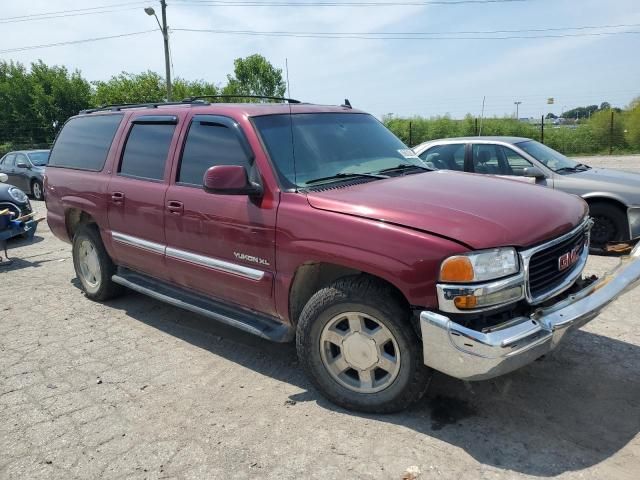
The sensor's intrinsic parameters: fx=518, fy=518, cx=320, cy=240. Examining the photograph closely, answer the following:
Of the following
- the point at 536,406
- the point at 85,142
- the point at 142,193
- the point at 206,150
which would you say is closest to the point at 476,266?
the point at 536,406

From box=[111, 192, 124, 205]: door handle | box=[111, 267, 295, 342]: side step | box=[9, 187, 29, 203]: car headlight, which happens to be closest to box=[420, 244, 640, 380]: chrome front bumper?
box=[111, 267, 295, 342]: side step

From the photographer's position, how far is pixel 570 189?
6.80 metres

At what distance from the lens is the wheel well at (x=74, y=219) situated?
5.41m

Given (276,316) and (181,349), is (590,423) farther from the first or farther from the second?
(181,349)

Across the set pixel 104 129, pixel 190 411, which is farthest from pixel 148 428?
pixel 104 129

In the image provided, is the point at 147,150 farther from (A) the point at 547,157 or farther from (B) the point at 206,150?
(A) the point at 547,157

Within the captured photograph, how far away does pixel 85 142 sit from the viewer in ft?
17.6

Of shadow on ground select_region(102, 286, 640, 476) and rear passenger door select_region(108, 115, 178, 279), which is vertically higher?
rear passenger door select_region(108, 115, 178, 279)

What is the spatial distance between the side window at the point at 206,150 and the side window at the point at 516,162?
492 cm

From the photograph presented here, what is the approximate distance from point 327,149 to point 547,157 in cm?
489

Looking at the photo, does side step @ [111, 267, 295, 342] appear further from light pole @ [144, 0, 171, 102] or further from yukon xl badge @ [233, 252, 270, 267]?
light pole @ [144, 0, 171, 102]

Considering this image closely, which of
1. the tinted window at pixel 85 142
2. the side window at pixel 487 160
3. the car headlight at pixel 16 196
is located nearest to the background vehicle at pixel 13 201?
the car headlight at pixel 16 196

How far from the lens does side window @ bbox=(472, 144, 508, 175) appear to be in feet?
24.4

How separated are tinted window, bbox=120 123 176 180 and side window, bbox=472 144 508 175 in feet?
15.9
